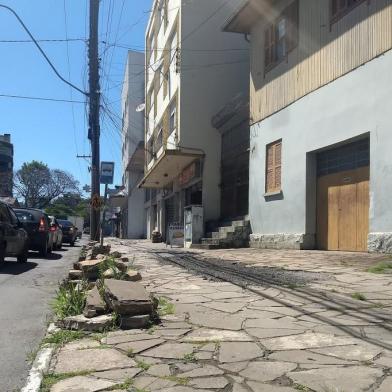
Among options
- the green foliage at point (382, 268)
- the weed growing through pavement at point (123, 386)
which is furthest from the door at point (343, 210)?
the weed growing through pavement at point (123, 386)

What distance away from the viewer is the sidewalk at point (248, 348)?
12.7ft

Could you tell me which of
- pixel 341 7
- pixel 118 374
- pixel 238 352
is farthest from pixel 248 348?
pixel 341 7

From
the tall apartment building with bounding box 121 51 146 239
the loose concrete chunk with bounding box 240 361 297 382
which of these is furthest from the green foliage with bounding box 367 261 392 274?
the tall apartment building with bounding box 121 51 146 239

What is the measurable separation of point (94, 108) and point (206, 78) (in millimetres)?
4988

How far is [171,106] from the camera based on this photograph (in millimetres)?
26062

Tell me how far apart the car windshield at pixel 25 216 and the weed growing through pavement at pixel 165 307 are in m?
11.0

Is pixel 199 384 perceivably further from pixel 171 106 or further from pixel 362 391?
pixel 171 106

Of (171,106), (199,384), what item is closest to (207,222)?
(171,106)

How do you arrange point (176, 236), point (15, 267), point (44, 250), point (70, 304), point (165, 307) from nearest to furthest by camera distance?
point (70, 304), point (165, 307), point (15, 267), point (44, 250), point (176, 236)

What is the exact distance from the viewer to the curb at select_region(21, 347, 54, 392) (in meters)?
3.95

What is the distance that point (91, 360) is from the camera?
4.51m

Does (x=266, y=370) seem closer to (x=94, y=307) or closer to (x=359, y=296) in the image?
(x=94, y=307)

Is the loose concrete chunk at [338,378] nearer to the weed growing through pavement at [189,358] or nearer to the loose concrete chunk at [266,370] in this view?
the loose concrete chunk at [266,370]

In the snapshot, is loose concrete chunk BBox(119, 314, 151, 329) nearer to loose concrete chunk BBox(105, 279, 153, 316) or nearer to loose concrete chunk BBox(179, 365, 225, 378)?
loose concrete chunk BBox(105, 279, 153, 316)
